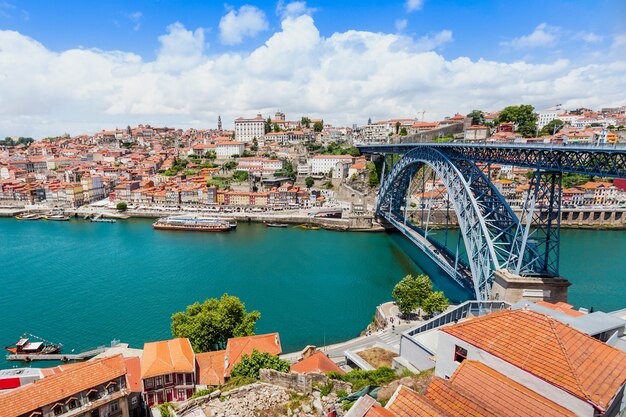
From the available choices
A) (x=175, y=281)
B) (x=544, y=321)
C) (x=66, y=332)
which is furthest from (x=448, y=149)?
(x=66, y=332)

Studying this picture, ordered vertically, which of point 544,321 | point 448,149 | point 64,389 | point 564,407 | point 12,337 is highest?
point 448,149

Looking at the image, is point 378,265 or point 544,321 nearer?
point 544,321

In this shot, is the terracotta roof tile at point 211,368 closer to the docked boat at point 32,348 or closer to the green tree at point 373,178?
the docked boat at point 32,348

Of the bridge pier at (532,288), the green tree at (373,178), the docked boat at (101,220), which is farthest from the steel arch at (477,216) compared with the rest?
the docked boat at (101,220)

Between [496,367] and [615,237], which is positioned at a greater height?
[496,367]

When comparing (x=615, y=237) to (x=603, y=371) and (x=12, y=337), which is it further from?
(x=12, y=337)

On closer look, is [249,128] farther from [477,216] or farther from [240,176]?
[477,216]

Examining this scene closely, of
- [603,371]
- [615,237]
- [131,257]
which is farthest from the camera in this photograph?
[615,237]
